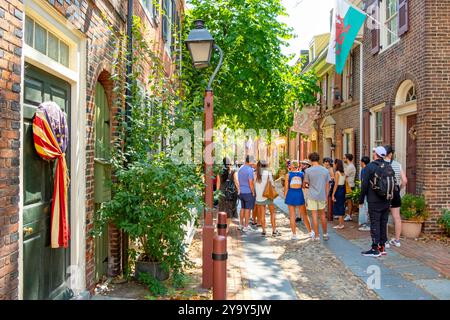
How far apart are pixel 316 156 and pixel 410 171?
9.60ft

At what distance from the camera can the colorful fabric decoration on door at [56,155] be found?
4195mm

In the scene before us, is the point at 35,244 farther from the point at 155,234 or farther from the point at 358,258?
the point at 358,258

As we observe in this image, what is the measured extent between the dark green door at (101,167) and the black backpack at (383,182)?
4294 mm

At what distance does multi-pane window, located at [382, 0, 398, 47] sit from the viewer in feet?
40.2

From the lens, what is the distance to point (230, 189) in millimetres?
11273

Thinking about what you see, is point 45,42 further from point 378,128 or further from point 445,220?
point 378,128

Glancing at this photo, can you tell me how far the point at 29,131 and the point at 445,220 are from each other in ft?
27.5

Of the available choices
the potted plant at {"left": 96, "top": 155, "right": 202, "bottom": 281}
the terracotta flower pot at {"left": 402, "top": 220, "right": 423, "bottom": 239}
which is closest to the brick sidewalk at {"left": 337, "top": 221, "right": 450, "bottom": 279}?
the terracotta flower pot at {"left": 402, "top": 220, "right": 423, "bottom": 239}

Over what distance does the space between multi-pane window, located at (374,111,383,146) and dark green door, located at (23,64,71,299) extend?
10726 mm

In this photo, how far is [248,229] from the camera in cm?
1098

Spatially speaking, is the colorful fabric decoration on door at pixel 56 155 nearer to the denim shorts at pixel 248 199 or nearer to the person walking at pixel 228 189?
the denim shorts at pixel 248 199

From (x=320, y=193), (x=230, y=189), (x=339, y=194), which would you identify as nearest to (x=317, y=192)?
(x=320, y=193)

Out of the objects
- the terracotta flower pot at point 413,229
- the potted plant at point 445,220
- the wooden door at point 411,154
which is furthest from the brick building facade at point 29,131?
the wooden door at point 411,154

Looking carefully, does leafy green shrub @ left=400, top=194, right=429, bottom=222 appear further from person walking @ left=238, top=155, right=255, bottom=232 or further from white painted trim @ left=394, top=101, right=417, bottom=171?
person walking @ left=238, top=155, right=255, bottom=232
